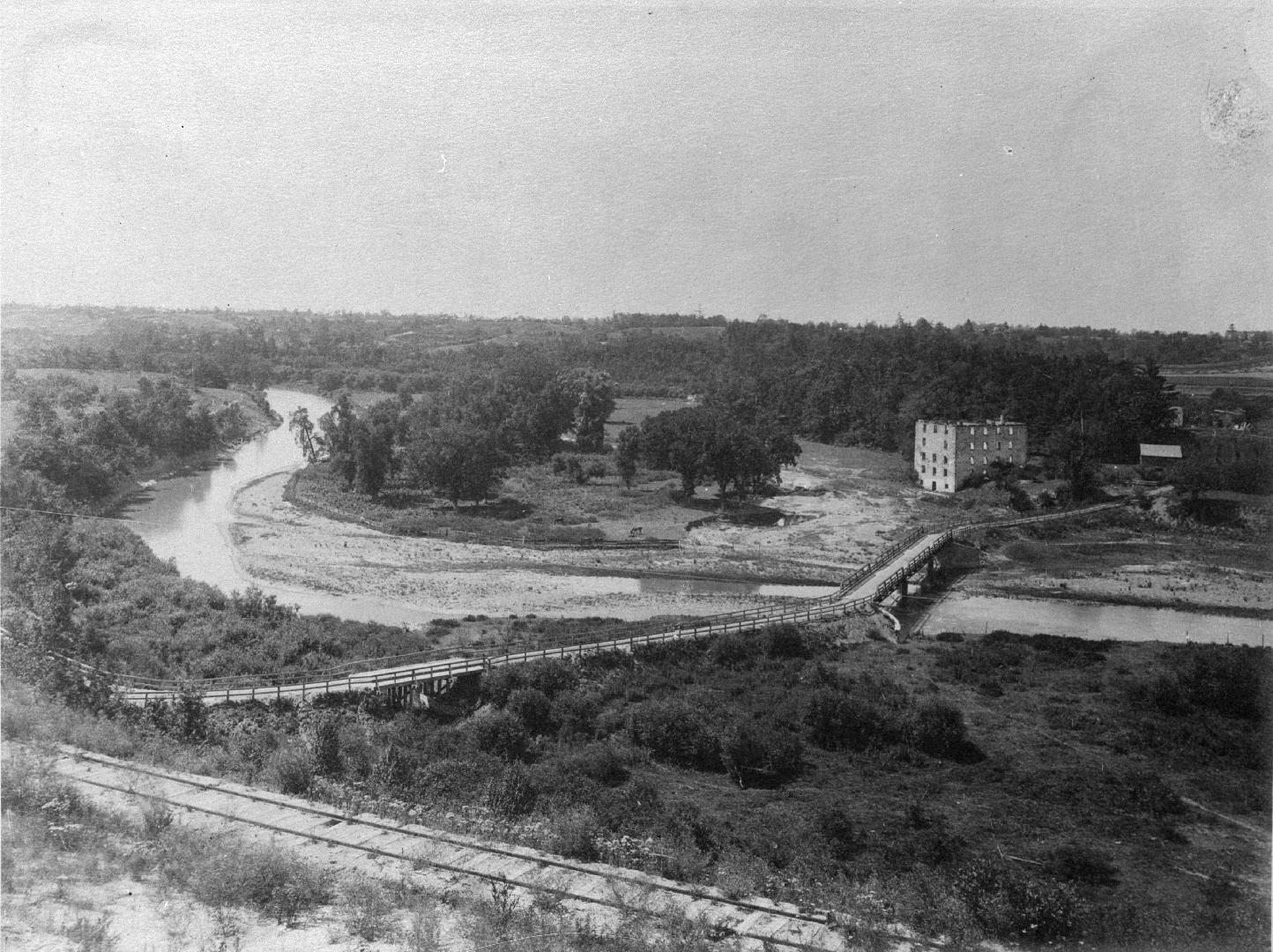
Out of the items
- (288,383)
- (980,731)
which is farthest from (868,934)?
(288,383)

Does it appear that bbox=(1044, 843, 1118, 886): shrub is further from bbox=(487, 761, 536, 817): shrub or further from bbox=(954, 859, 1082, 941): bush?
bbox=(487, 761, 536, 817): shrub

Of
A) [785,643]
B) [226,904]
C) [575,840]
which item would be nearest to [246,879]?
[226,904]

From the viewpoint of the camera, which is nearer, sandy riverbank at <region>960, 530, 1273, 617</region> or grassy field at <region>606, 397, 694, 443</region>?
sandy riverbank at <region>960, 530, 1273, 617</region>

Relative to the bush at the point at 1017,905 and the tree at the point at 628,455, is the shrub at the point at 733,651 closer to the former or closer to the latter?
the bush at the point at 1017,905

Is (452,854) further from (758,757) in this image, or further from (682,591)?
(682,591)

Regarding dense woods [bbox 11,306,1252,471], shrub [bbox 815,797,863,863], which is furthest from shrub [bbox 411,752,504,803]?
dense woods [bbox 11,306,1252,471]

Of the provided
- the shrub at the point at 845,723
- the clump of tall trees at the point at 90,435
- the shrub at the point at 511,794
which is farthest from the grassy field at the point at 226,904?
the clump of tall trees at the point at 90,435
